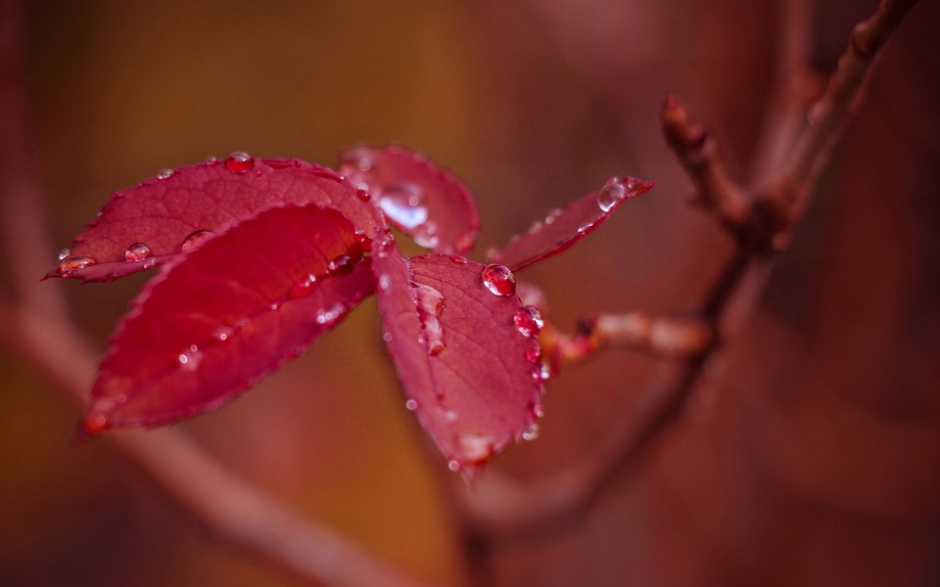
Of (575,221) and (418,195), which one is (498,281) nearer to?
(575,221)

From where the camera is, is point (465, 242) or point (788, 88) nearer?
point (465, 242)

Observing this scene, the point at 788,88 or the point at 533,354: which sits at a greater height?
the point at 533,354

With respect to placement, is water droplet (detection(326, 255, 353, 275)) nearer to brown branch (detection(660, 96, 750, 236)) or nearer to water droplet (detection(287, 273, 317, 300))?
water droplet (detection(287, 273, 317, 300))

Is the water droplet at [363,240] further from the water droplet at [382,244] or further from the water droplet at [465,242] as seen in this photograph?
the water droplet at [465,242]

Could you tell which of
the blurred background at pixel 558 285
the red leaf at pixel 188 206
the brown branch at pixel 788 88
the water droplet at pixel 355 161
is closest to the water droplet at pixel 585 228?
the red leaf at pixel 188 206

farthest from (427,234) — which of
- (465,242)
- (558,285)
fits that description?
(558,285)

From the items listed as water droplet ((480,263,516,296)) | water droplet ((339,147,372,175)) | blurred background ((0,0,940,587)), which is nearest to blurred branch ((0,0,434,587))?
blurred background ((0,0,940,587))
